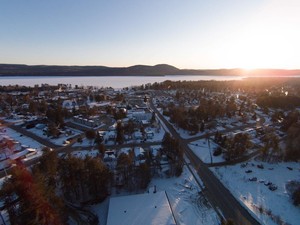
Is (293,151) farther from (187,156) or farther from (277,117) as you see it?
(277,117)

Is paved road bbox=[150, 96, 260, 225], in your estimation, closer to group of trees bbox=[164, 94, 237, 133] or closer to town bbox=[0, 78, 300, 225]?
town bbox=[0, 78, 300, 225]

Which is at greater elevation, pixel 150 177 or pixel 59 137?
pixel 150 177

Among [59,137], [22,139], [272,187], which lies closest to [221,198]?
[272,187]

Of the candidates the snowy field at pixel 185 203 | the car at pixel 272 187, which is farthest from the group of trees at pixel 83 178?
the car at pixel 272 187

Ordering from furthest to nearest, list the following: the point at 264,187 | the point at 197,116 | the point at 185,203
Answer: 1. the point at 197,116
2. the point at 264,187
3. the point at 185,203

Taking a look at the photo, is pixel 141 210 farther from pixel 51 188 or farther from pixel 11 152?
pixel 11 152

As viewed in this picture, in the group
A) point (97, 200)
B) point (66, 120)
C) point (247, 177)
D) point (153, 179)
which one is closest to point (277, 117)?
point (247, 177)
